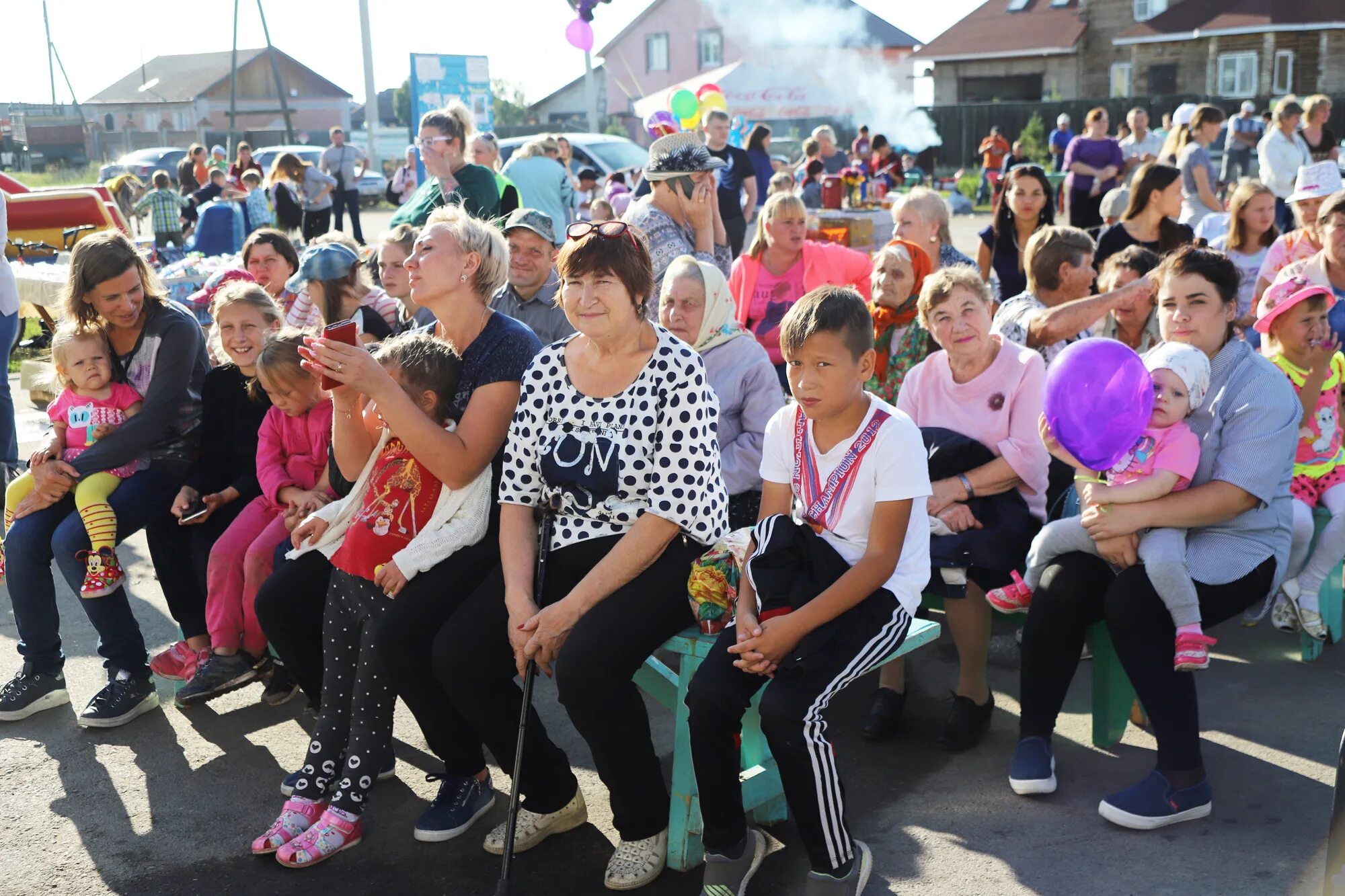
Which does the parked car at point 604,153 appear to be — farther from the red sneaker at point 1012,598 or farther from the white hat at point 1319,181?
the red sneaker at point 1012,598

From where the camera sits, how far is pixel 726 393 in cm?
411

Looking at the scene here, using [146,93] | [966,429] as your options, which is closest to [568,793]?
[966,429]

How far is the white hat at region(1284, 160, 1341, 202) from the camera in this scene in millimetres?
5742

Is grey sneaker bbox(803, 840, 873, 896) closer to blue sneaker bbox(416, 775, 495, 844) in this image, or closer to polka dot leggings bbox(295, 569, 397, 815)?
blue sneaker bbox(416, 775, 495, 844)

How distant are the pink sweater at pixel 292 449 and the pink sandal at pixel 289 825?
108 centimetres

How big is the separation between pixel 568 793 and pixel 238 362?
2.00 m

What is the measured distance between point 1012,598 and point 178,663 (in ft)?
8.94

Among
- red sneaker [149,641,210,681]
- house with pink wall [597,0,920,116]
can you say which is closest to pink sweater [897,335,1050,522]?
red sneaker [149,641,210,681]

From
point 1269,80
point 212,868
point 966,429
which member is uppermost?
point 1269,80

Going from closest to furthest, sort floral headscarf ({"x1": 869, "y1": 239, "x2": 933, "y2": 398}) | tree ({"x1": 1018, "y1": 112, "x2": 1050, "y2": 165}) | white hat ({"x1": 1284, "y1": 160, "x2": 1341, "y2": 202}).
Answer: floral headscarf ({"x1": 869, "y1": 239, "x2": 933, "y2": 398}) → white hat ({"x1": 1284, "y1": 160, "x2": 1341, "y2": 202}) → tree ({"x1": 1018, "y1": 112, "x2": 1050, "y2": 165})

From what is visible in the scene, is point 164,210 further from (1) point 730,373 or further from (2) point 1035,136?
(2) point 1035,136

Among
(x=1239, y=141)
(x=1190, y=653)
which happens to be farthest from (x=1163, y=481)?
(x=1239, y=141)

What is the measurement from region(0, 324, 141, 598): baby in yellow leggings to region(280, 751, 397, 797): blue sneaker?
1124 mm

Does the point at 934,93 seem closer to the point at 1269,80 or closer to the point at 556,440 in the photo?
the point at 1269,80
